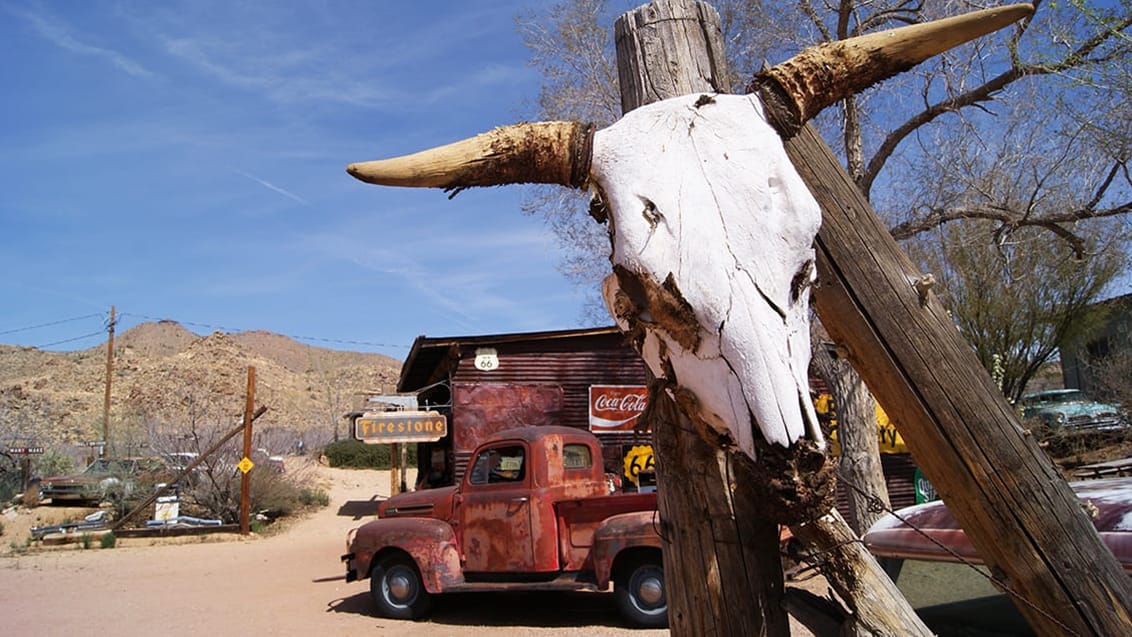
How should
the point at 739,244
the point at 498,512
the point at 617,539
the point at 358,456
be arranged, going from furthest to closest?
1. the point at 358,456
2. the point at 498,512
3. the point at 617,539
4. the point at 739,244

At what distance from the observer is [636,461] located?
50.9 feet

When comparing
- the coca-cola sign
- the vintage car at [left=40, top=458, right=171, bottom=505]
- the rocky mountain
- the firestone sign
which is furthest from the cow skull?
the rocky mountain

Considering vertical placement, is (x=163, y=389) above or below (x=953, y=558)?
above

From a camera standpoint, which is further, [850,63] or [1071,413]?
[1071,413]

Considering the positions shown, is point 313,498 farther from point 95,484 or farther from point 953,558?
point 953,558

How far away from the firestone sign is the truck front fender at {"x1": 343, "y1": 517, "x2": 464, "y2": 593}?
424 centimetres

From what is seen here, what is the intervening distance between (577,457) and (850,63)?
9254 mm

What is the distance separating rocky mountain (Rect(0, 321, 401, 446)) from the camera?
157ft

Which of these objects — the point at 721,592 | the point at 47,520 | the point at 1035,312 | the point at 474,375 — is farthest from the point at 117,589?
the point at 1035,312

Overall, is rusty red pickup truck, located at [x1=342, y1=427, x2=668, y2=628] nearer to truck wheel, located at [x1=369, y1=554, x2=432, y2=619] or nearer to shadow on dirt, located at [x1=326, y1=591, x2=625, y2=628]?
truck wheel, located at [x1=369, y1=554, x2=432, y2=619]

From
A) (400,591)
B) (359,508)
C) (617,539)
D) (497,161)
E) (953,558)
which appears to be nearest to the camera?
(497,161)

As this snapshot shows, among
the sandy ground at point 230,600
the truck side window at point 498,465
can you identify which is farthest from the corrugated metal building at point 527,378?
the truck side window at point 498,465

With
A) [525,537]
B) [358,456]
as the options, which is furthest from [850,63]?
[358,456]

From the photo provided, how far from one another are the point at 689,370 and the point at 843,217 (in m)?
0.73
